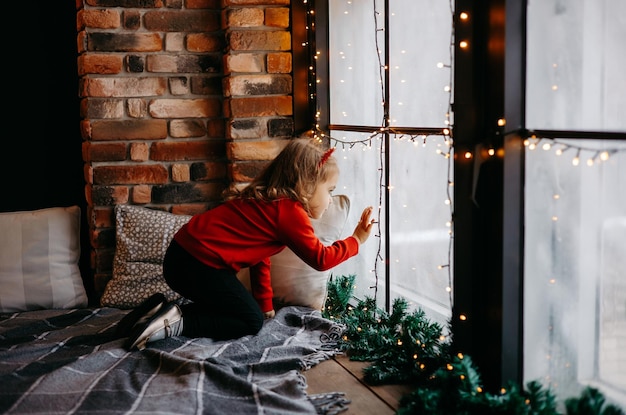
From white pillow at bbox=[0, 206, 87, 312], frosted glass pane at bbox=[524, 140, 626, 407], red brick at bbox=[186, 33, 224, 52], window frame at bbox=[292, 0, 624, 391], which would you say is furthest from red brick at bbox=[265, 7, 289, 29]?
frosted glass pane at bbox=[524, 140, 626, 407]

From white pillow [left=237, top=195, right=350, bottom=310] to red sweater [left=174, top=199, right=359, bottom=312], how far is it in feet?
0.76

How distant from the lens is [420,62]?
2.43 metres

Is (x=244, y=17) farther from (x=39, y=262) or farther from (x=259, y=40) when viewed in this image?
(x=39, y=262)

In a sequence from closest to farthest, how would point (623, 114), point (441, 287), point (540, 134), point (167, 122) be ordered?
1. point (623, 114)
2. point (540, 134)
3. point (441, 287)
4. point (167, 122)

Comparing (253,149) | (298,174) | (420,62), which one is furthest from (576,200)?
(253,149)

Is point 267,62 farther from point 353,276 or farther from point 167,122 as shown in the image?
point 353,276

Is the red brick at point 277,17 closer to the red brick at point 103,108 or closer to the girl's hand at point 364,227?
the red brick at point 103,108

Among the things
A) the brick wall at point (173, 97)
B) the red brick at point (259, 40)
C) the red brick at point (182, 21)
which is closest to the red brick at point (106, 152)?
the brick wall at point (173, 97)

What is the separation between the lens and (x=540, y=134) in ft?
6.17

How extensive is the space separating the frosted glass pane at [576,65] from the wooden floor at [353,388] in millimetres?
883

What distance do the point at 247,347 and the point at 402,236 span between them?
675 millimetres

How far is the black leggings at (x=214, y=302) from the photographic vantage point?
2732mm

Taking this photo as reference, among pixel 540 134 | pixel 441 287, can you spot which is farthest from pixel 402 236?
pixel 540 134

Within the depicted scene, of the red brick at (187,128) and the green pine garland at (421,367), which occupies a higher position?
the red brick at (187,128)
